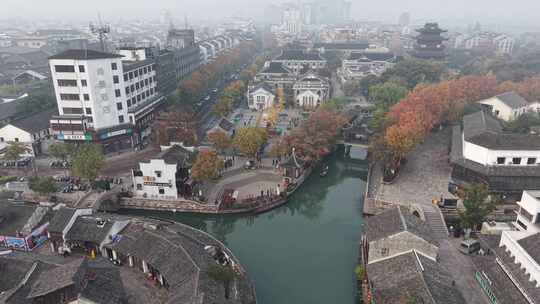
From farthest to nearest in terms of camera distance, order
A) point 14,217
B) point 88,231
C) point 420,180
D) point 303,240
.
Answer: point 420,180, point 303,240, point 14,217, point 88,231

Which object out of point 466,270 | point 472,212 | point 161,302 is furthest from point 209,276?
point 472,212

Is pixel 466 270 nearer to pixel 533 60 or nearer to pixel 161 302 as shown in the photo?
pixel 161 302

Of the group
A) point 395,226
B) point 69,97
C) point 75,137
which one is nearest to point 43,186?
point 75,137

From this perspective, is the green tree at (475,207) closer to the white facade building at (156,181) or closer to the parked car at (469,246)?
the parked car at (469,246)

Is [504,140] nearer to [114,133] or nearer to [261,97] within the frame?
[261,97]

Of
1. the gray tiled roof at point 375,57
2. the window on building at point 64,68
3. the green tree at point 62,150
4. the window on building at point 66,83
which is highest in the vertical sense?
the window on building at point 64,68

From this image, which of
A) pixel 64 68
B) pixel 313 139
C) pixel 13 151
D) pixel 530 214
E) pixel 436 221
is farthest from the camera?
pixel 64 68

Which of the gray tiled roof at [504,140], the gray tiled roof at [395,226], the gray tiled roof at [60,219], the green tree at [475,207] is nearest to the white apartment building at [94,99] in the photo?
the gray tiled roof at [60,219]
